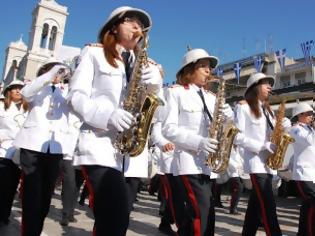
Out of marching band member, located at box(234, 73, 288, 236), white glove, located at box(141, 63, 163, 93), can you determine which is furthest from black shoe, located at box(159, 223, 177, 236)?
white glove, located at box(141, 63, 163, 93)

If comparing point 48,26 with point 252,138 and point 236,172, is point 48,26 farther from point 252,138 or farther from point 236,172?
point 252,138

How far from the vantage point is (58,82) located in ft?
17.3

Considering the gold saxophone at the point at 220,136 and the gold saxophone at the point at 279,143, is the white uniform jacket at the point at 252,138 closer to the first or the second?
the gold saxophone at the point at 279,143

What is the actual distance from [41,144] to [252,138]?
2.83m

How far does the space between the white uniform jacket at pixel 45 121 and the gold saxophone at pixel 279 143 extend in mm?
2730

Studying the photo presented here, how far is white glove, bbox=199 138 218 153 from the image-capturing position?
3768mm

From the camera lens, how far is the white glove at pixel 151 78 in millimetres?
3068

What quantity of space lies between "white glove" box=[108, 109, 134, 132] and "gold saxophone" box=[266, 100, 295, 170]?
3.19 meters


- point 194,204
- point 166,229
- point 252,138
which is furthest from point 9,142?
point 252,138

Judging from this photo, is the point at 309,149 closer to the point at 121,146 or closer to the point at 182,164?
the point at 182,164

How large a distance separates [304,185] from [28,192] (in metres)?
3.78

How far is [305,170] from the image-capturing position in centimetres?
570

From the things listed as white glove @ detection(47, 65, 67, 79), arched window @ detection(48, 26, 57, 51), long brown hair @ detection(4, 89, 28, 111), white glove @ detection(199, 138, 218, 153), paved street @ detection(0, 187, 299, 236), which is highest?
arched window @ detection(48, 26, 57, 51)

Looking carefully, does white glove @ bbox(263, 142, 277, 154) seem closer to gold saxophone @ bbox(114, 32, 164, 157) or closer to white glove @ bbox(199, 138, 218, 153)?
white glove @ bbox(199, 138, 218, 153)
